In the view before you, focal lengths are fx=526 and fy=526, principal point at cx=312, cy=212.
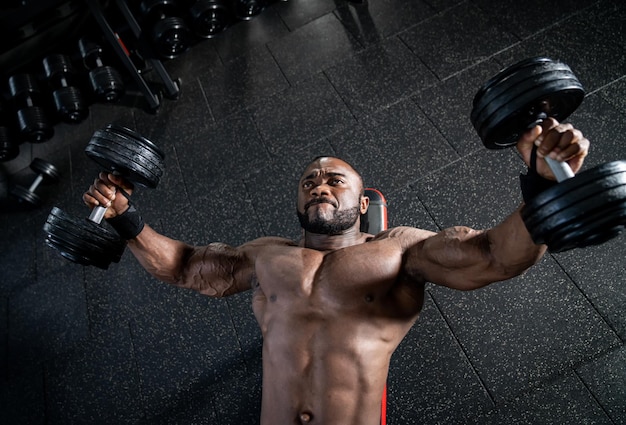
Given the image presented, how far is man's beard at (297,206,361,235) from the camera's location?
1677 mm

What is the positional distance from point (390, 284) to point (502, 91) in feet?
2.07

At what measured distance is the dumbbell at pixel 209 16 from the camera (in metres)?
2.74

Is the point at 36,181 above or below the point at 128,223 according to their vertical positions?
below

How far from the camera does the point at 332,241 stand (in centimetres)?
175

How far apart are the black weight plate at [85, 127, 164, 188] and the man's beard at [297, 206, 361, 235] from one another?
0.50 m

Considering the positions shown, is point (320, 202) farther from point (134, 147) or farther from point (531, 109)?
point (531, 109)

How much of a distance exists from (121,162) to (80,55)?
209cm

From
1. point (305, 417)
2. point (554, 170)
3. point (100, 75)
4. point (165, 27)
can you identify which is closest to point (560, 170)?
point (554, 170)

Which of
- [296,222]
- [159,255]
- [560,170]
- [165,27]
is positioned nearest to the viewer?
[560,170]

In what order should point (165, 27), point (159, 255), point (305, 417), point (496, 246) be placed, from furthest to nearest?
point (165, 27)
point (159, 255)
point (305, 417)
point (496, 246)

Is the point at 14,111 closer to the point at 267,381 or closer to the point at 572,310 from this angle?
the point at 267,381

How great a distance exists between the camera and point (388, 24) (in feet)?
10.2

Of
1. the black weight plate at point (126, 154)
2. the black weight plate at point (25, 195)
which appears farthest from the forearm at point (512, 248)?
the black weight plate at point (25, 195)

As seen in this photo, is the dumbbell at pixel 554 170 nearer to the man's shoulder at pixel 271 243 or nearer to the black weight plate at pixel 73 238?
the man's shoulder at pixel 271 243
